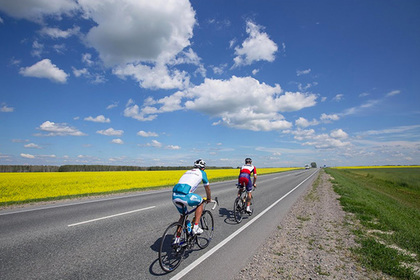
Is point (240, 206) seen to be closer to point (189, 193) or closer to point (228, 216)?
point (228, 216)

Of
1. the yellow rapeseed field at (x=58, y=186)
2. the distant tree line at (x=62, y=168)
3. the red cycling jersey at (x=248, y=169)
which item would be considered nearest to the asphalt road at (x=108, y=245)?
the red cycling jersey at (x=248, y=169)

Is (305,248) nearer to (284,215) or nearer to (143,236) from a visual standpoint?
(284,215)

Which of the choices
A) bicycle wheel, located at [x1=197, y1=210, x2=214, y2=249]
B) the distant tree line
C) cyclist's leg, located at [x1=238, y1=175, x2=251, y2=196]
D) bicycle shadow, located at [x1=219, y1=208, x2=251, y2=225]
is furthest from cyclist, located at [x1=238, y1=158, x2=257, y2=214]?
the distant tree line

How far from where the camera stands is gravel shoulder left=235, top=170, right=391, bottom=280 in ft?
12.8

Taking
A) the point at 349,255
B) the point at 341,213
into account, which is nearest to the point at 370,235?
the point at 349,255

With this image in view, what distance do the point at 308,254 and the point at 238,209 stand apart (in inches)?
126

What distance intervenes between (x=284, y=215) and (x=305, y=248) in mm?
3563

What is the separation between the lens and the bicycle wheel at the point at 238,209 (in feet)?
24.5

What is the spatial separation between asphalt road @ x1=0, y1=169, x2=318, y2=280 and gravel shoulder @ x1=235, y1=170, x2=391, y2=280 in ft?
1.05

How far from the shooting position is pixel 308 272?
3.96 meters

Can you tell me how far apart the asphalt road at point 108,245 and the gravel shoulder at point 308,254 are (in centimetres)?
32

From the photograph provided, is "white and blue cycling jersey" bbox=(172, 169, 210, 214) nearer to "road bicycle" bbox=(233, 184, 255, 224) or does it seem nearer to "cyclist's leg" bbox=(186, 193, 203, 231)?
"cyclist's leg" bbox=(186, 193, 203, 231)

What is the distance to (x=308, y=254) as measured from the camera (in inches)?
188

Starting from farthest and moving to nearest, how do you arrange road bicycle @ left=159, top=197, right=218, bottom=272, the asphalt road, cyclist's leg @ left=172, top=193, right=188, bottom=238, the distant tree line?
the distant tree line < cyclist's leg @ left=172, top=193, right=188, bottom=238 < road bicycle @ left=159, top=197, right=218, bottom=272 < the asphalt road
